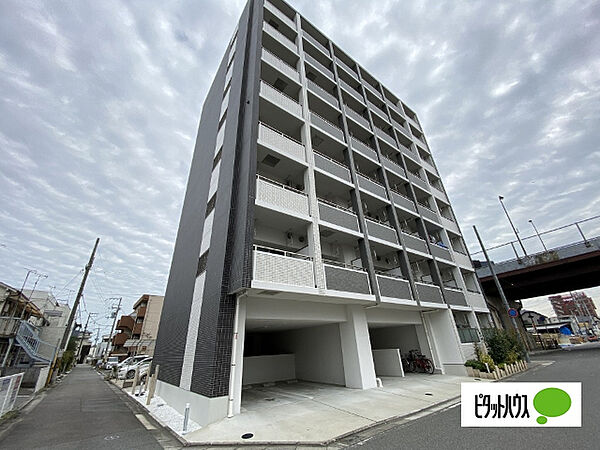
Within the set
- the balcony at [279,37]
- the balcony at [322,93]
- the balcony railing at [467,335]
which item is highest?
the balcony at [279,37]

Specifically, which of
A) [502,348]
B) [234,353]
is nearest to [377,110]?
[502,348]

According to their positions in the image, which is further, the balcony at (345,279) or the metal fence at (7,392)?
the balcony at (345,279)

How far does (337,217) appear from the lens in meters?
11.1

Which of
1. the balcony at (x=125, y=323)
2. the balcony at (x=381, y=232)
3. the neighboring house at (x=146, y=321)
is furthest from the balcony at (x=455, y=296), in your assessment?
the balcony at (x=125, y=323)

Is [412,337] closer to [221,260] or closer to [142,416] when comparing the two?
[221,260]

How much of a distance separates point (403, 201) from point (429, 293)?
5.79 meters

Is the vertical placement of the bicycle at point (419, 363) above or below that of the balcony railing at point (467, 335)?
below

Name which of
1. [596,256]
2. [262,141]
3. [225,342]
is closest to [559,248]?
[596,256]

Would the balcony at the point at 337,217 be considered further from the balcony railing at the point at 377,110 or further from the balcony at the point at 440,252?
the balcony railing at the point at 377,110

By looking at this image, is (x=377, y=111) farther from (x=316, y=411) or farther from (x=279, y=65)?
(x=316, y=411)

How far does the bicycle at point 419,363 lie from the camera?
13.7m

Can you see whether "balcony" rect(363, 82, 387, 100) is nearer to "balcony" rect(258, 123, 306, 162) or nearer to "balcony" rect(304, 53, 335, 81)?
"balcony" rect(304, 53, 335, 81)

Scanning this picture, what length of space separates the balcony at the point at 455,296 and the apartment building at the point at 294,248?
0.56ft

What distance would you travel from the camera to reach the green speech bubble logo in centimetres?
537
